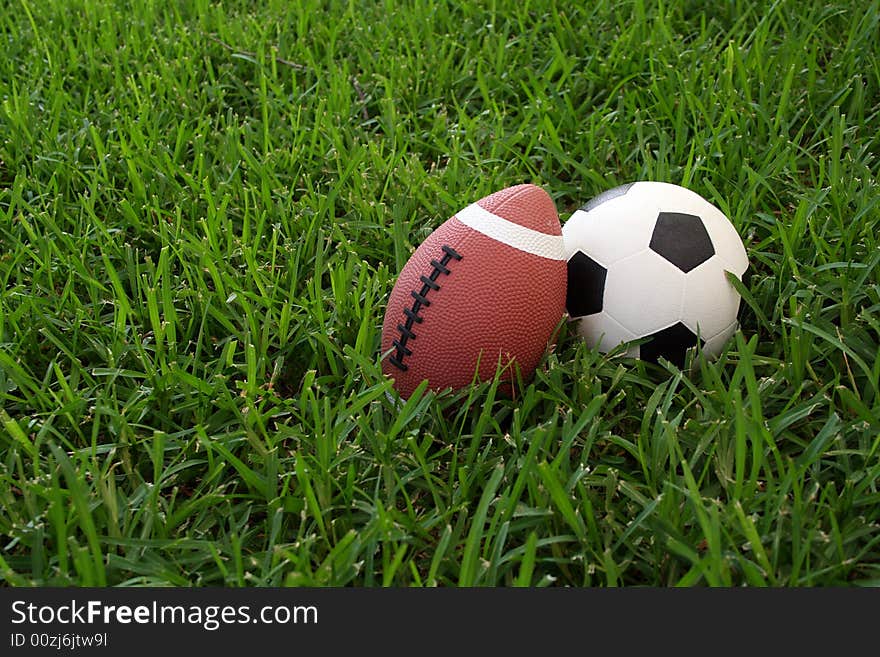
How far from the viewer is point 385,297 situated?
233cm

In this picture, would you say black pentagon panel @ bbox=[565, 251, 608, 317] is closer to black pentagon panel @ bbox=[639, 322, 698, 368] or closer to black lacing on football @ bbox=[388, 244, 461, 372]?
black pentagon panel @ bbox=[639, 322, 698, 368]

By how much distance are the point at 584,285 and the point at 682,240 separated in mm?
234

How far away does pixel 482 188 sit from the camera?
8.74 feet

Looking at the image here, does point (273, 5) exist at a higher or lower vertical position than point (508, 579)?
higher

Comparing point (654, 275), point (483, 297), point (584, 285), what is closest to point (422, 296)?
point (483, 297)

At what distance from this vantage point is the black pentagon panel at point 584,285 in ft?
6.62

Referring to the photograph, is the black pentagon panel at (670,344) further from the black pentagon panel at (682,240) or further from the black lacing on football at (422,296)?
the black lacing on football at (422,296)

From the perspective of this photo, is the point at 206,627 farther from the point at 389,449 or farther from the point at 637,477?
the point at 637,477

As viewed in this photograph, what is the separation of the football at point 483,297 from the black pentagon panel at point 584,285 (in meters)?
0.08

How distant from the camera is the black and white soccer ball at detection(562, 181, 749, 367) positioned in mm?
1983

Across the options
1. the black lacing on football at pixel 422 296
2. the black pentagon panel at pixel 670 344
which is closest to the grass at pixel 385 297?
the black pentagon panel at pixel 670 344

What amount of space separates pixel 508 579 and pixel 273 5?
285cm

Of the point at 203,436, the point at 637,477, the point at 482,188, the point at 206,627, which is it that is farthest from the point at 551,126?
the point at 206,627

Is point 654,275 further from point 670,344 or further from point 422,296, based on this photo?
point 422,296
